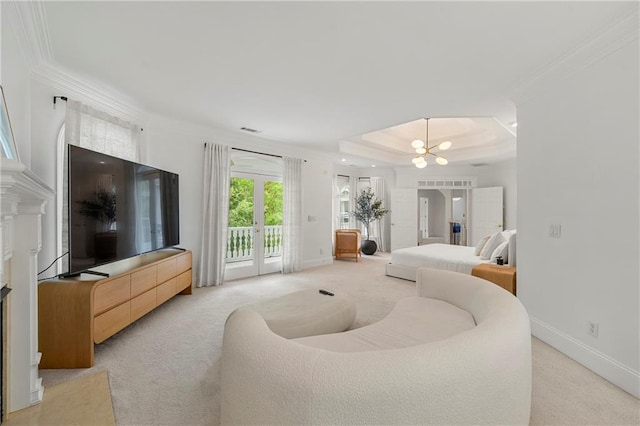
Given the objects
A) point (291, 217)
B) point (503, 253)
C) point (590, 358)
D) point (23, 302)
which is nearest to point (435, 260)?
point (503, 253)

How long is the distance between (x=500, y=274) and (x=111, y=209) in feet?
13.7

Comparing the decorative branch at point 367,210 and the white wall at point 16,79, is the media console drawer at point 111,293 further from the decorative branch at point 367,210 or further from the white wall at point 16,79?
the decorative branch at point 367,210

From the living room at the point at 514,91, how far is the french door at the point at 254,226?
190cm

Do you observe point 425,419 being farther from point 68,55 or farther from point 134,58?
point 68,55

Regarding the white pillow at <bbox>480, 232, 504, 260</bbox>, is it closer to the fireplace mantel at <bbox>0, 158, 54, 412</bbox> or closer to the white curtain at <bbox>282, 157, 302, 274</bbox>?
the white curtain at <bbox>282, 157, 302, 274</bbox>

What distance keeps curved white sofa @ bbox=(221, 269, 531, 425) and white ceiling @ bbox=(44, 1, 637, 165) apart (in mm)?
1967

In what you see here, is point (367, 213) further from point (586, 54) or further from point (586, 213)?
point (586, 54)

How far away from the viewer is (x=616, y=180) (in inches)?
79.7

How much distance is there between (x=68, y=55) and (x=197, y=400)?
3.04 meters

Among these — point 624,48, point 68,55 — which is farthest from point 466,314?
point 68,55

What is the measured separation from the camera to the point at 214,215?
176 inches

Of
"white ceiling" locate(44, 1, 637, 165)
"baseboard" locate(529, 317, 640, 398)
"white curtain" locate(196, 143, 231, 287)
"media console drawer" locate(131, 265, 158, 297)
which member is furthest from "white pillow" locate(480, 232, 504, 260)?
"media console drawer" locate(131, 265, 158, 297)

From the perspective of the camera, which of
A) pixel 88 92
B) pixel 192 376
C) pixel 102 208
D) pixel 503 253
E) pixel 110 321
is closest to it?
pixel 192 376

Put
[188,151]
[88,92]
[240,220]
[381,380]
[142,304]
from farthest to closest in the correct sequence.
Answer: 1. [240,220]
2. [188,151]
3. [88,92]
4. [142,304]
5. [381,380]
